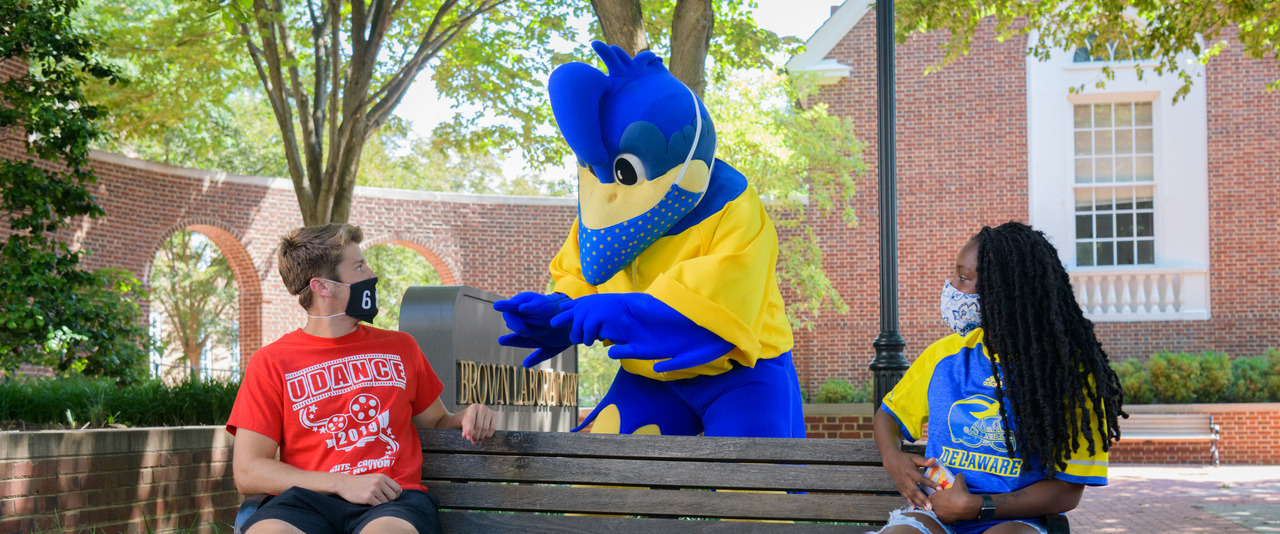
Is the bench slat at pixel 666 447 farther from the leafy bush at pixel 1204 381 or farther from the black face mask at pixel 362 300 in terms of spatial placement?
the leafy bush at pixel 1204 381

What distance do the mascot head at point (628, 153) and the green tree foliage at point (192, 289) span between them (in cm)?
2205

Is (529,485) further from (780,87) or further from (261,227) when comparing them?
(261,227)

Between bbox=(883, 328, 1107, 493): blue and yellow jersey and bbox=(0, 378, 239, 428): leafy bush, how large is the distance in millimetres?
4553

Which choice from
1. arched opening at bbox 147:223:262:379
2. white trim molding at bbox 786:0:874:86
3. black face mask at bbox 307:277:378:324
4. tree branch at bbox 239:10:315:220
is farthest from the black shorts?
arched opening at bbox 147:223:262:379

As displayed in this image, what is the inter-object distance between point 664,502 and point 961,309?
980 mm

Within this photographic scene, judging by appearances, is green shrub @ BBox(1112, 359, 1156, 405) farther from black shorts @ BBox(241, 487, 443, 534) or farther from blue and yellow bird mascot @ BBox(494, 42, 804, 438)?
black shorts @ BBox(241, 487, 443, 534)

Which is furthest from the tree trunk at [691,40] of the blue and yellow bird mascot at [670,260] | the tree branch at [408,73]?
the tree branch at [408,73]

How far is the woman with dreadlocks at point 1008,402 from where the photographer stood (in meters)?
2.34

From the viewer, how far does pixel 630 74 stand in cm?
335

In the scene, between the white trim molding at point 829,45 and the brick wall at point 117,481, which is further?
the white trim molding at point 829,45

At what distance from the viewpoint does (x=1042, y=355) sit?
2.40 metres

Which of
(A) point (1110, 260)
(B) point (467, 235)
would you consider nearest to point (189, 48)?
(B) point (467, 235)

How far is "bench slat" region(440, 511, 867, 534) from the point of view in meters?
2.74

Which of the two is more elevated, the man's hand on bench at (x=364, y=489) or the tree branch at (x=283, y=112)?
the tree branch at (x=283, y=112)
